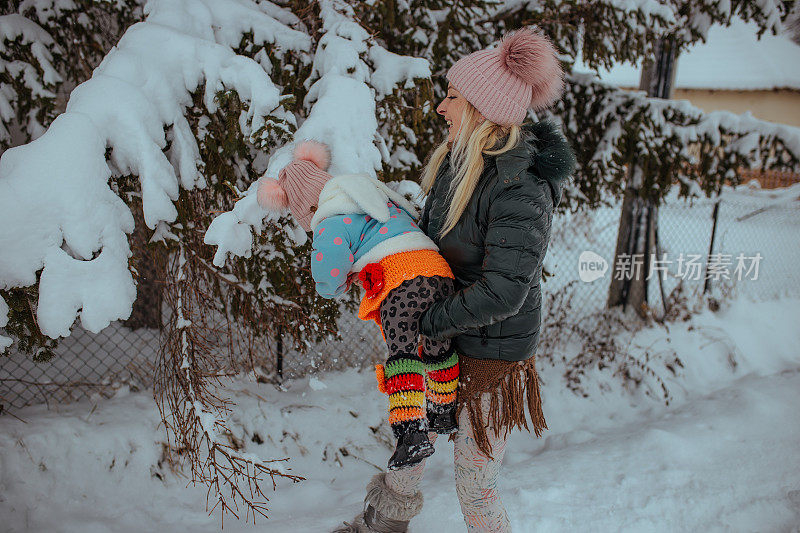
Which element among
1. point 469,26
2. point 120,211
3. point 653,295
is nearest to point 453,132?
point 120,211

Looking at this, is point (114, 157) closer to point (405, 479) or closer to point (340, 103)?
point (340, 103)

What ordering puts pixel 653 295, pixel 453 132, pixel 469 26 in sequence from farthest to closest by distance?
1. pixel 653 295
2. pixel 469 26
3. pixel 453 132

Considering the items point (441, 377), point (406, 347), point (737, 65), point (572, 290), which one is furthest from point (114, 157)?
point (737, 65)

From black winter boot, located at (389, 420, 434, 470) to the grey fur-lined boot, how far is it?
0.47 m

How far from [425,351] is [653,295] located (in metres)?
5.71

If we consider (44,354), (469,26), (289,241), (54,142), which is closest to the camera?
(54,142)

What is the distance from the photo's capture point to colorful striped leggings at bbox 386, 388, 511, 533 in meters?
1.81

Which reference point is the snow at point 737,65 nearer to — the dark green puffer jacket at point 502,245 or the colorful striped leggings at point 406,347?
the dark green puffer jacket at point 502,245

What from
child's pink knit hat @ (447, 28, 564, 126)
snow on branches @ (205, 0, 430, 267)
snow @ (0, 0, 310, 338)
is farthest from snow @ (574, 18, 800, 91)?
child's pink knit hat @ (447, 28, 564, 126)

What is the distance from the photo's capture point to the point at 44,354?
2.48 m

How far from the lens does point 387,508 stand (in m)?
2.03

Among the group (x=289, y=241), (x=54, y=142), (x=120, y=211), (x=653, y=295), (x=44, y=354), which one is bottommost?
(x=653, y=295)

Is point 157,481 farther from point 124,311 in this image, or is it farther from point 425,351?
point 425,351

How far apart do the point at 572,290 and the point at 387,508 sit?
4570 mm
